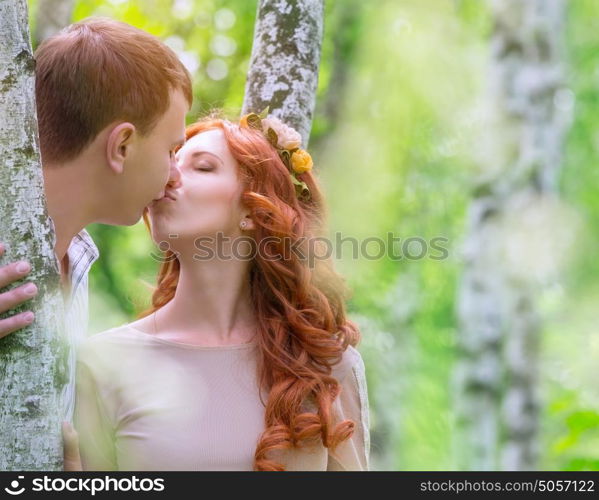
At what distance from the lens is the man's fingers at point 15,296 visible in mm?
1777

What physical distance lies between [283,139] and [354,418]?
3.06ft

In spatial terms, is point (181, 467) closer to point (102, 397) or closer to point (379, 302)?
point (102, 397)

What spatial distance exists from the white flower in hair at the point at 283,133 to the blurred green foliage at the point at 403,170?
13.1 ft

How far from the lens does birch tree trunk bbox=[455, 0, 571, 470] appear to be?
5602 millimetres

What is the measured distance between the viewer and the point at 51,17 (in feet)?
13.1

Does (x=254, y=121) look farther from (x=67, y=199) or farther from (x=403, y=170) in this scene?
(x=403, y=170)

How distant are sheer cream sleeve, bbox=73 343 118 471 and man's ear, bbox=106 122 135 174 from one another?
1.95ft

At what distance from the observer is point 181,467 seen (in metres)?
2.41

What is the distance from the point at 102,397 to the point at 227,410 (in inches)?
14.6

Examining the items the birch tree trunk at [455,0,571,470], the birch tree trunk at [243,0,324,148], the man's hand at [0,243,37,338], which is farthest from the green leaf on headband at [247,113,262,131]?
the birch tree trunk at [455,0,571,470]

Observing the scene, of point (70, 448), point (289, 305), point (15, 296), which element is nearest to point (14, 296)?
point (15, 296)

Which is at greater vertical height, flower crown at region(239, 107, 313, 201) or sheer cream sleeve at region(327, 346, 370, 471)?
flower crown at region(239, 107, 313, 201)

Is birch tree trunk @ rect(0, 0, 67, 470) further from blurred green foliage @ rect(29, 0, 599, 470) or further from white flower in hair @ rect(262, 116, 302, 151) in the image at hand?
blurred green foliage @ rect(29, 0, 599, 470)
